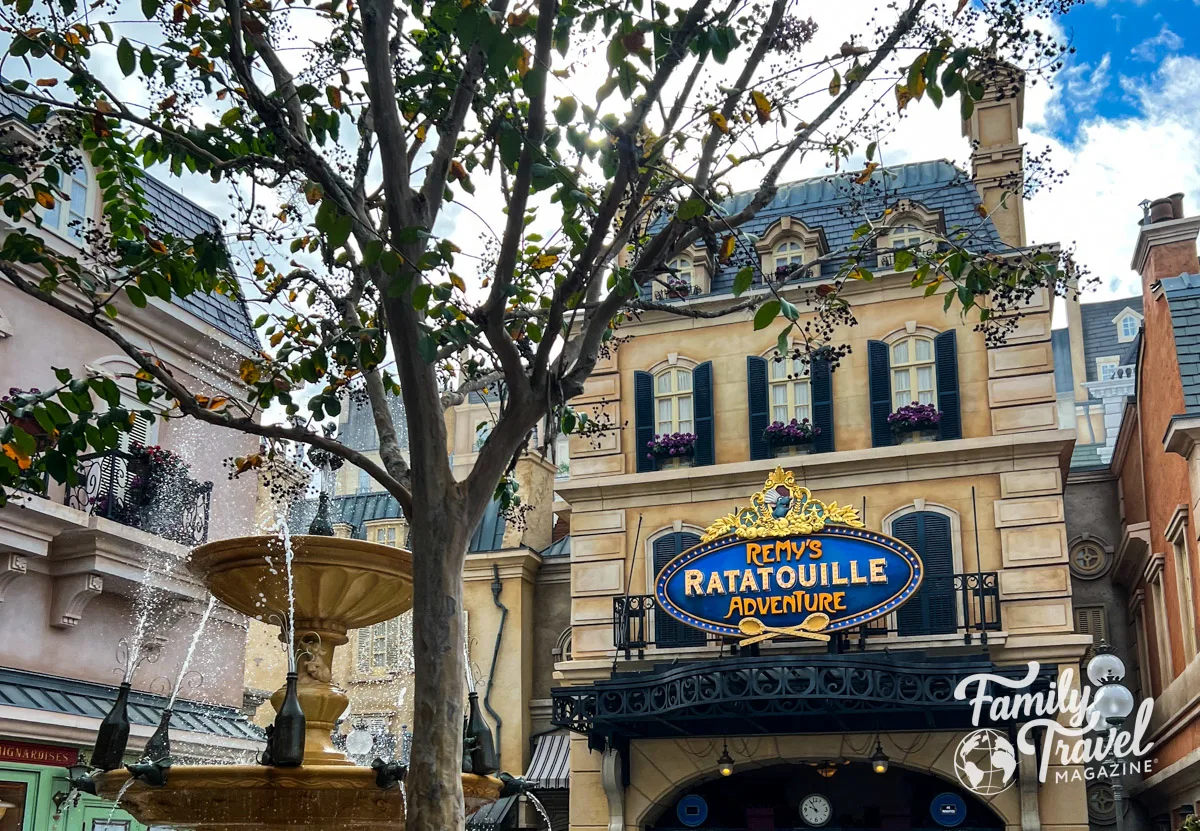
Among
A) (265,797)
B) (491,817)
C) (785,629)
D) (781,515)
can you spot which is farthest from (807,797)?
(265,797)

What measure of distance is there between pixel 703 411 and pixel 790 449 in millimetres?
1905

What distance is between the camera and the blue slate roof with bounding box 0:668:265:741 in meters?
15.5

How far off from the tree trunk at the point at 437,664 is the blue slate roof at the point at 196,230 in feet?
42.0

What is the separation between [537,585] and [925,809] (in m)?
10.6

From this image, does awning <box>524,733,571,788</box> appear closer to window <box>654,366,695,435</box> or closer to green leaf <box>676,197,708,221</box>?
window <box>654,366,695,435</box>

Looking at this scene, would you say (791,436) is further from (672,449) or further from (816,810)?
(816,810)

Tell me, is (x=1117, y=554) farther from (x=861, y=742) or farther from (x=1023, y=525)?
(x=861, y=742)

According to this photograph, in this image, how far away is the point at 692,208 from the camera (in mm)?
7594

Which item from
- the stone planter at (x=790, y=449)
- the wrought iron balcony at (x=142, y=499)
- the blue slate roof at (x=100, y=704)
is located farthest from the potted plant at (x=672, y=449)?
the blue slate roof at (x=100, y=704)

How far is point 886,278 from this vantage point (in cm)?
2359

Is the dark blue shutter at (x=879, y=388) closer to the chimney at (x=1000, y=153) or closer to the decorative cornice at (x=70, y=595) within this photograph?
the chimney at (x=1000, y=153)

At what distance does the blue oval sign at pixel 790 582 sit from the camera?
68.8 feet

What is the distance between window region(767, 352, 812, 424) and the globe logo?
6387 millimetres

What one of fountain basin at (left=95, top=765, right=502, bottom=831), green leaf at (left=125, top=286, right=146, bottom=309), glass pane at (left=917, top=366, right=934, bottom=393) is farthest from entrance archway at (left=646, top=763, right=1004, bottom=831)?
green leaf at (left=125, top=286, right=146, bottom=309)
